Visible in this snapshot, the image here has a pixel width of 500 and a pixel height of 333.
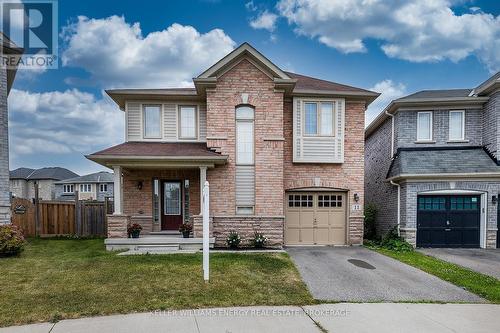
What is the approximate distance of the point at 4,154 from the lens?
32.0 ft

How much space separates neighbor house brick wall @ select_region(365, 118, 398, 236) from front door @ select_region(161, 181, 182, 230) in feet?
30.2

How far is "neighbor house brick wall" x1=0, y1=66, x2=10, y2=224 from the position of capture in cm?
955

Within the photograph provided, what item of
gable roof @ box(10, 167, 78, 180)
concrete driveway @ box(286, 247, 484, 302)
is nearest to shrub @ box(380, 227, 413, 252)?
concrete driveway @ box(286, 247, 484, 302)

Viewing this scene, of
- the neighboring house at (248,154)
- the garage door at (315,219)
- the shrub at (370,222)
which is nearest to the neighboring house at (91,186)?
the neighboring house at (248,154)

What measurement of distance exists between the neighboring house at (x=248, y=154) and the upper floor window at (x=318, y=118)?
1.6 inches

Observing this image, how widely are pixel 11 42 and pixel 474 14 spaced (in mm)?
19279

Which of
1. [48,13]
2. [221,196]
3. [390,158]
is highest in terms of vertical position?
[48,13]

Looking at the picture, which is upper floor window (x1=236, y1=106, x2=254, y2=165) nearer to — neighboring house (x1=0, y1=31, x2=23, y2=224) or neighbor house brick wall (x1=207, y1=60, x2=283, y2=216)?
neighbor house brick wall (x1=207, y1=60, x2=283, y2=216)

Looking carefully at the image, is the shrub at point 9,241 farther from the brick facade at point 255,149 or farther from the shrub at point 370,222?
the shrub at point 370,222

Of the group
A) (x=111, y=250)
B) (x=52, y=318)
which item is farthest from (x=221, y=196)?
(x=52, y=318)

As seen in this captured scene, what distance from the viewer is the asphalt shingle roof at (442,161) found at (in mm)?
11625

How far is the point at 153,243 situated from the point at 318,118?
7.80 meters

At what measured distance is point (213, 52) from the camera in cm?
1641

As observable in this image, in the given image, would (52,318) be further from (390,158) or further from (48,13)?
(390,158)
